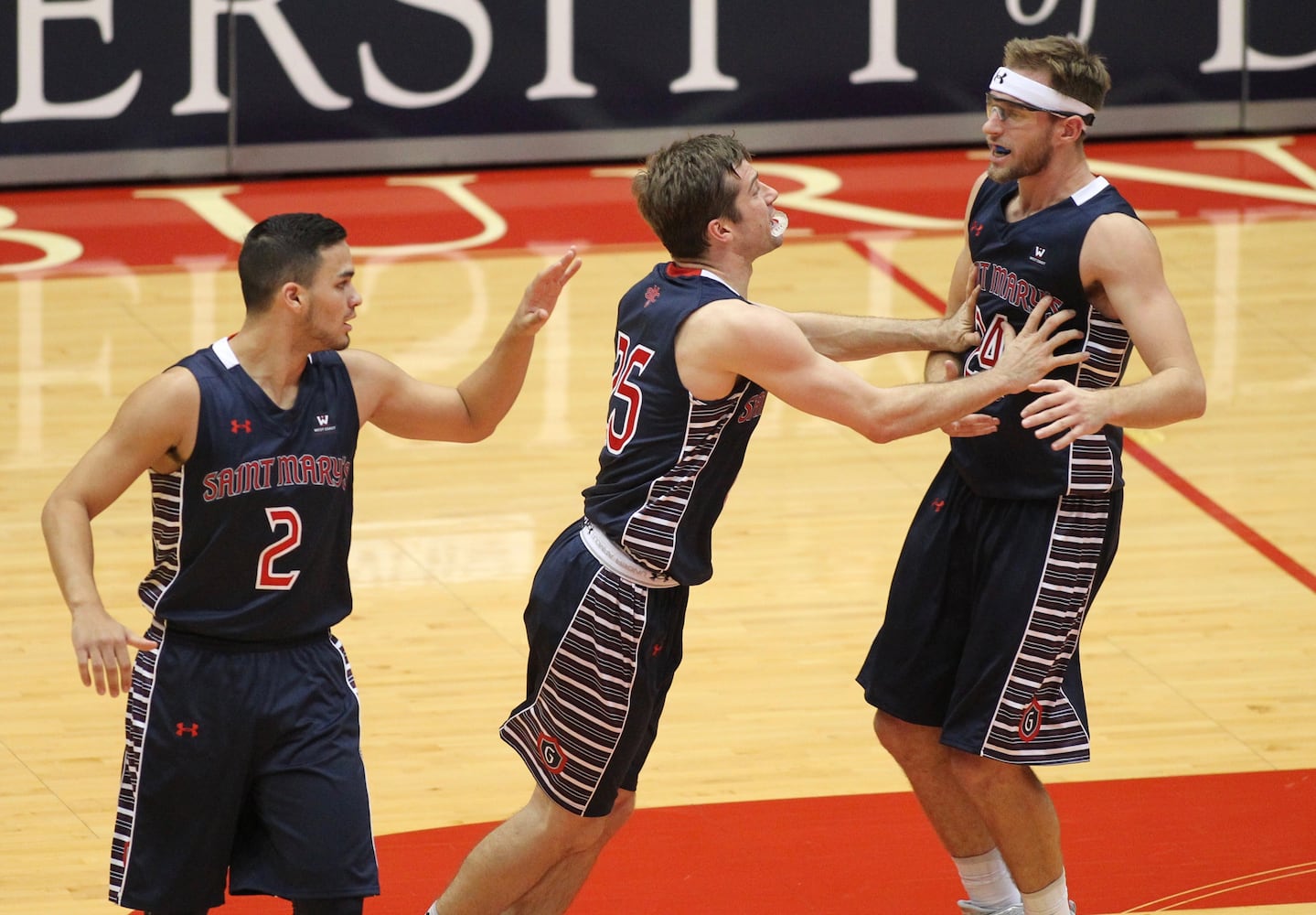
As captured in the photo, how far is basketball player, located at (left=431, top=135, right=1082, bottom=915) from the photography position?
4270 millimetres

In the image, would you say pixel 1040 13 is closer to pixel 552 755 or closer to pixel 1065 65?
pixel 1065 65

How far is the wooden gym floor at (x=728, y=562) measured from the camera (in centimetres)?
517

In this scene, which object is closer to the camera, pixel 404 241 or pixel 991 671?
pixel 991 671

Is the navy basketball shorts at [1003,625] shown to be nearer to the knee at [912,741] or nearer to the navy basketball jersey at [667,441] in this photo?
the knee at [912,741]

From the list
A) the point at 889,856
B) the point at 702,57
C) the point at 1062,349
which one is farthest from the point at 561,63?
the point at 1062,349

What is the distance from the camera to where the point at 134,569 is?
275 inches

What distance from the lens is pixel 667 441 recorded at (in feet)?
14.1

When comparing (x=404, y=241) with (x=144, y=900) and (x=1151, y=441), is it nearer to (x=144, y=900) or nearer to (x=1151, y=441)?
(x=1151, y=441)

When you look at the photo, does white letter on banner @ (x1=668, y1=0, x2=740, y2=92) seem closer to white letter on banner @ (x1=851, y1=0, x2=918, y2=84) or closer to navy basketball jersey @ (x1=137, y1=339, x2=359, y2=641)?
white letter on banner @ (x1=851, y1=0, x2=918, y2=84)

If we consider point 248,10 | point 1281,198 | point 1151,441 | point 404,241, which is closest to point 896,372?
point 1151,441

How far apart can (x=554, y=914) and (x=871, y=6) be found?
8.73m

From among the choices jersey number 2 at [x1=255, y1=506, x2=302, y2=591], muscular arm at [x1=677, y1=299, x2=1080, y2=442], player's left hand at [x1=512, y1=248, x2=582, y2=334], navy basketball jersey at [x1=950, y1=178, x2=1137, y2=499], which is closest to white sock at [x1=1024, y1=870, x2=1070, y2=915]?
navy basketball jersey at [x1=950, y1=178, x2=1137, y2=499]

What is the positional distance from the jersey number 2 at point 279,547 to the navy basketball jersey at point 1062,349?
1479mm

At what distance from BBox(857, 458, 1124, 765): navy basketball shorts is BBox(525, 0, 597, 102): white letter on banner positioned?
7.81 metres
